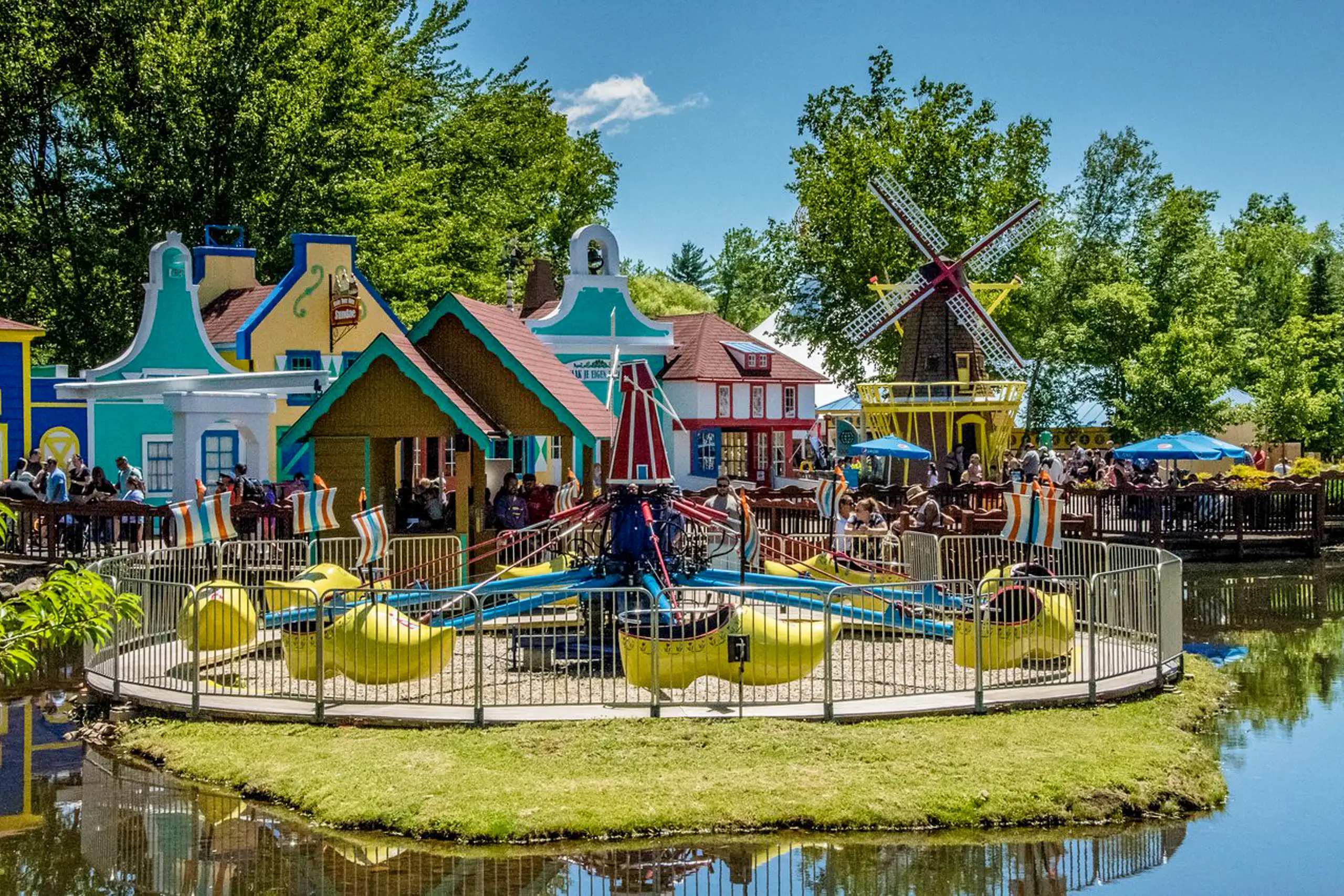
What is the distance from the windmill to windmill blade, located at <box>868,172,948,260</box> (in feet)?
0.06

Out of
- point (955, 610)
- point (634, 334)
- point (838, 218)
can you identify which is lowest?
point (955, 610)

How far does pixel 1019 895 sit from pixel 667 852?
240cm

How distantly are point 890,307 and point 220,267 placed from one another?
845 inches

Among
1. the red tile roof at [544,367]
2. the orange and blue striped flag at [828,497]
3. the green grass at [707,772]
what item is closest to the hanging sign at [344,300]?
the red tile roof at [544,367]

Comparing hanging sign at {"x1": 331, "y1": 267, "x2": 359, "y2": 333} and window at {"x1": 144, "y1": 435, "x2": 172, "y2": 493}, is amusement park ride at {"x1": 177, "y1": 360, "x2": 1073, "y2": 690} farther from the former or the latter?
hanging sign at {"x1": 331, "y1": 267, "x2": 359, "y2": 333}

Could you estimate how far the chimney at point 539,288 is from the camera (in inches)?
1821

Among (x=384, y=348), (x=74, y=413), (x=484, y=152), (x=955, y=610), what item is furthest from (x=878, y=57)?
(x=955, y=610)

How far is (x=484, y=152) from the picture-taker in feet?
161

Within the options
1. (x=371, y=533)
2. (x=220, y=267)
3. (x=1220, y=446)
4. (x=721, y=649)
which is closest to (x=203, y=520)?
(x=371, y=533)

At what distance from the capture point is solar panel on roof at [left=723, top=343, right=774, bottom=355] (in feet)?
148

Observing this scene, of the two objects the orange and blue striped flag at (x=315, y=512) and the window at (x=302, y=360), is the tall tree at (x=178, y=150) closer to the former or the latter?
the window at (x=302, y=360)

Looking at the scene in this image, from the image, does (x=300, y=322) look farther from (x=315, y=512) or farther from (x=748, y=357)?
(x=315, y=512)

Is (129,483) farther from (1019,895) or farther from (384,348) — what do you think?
(1019,895)

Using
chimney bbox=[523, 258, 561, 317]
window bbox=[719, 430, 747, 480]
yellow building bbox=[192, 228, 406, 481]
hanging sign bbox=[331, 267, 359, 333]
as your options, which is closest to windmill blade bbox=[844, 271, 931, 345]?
window bbox=[719, 430, 747, 480]
